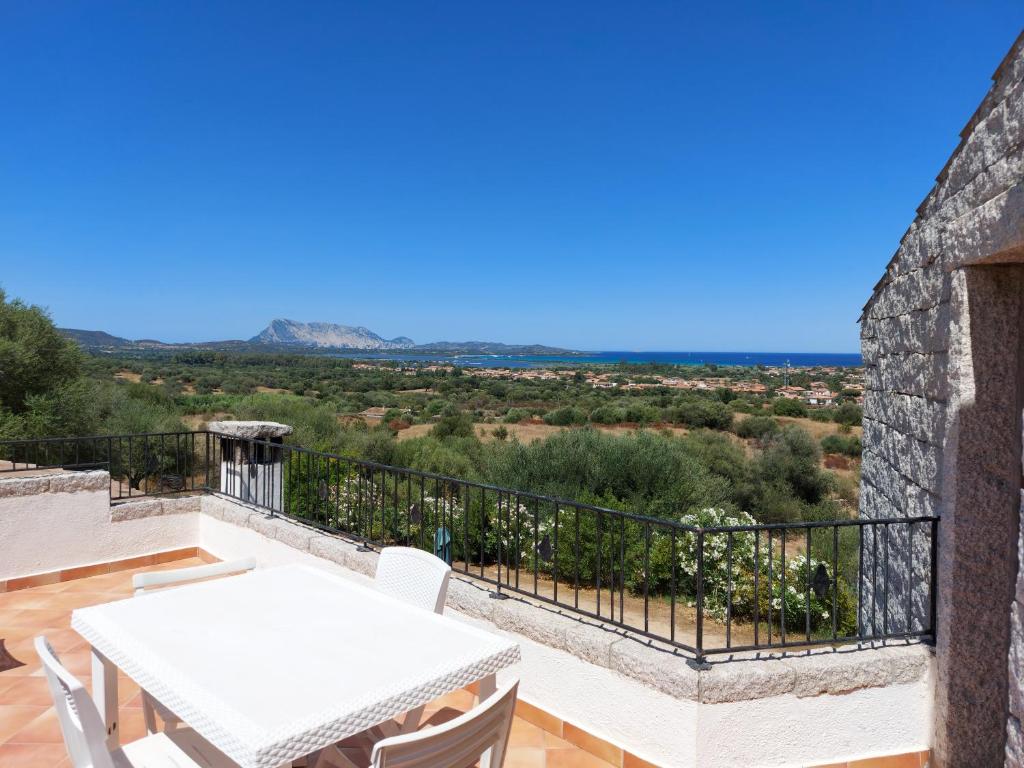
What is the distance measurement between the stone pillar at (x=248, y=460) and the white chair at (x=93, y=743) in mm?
3737

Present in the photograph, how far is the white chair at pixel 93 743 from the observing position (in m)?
1.39

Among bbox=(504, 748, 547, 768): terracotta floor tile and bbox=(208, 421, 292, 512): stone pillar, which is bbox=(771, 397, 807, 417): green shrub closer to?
bbox=(208, 421, 292, 512): stone pillar

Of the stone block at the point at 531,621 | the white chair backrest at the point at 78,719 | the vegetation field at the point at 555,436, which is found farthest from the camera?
the vegetation field at the point at 555,436

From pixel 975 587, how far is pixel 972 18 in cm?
619

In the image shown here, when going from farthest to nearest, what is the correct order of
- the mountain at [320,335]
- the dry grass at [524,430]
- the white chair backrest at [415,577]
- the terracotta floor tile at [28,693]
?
1. the mountain at [320,335]
2. the dry grass at [524,430]
3. the terracotta floor tile at [28,693]
4. the white chair backrest at [415,577]

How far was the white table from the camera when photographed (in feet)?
4.81

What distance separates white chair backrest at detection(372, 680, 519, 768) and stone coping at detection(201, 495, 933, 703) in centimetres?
110

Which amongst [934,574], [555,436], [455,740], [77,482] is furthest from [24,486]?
[555,436]

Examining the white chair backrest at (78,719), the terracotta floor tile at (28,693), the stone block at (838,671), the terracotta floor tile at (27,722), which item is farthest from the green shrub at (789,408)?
the white chair backrest at (78,719)

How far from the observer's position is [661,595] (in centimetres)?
714

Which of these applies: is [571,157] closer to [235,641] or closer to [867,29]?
[867,29]

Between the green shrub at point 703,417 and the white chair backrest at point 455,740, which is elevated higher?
the white chair backrest at point 455,740

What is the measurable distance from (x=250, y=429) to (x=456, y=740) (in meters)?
4.83

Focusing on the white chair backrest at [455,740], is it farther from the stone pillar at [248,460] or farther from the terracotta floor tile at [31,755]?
the stone pillar at [248,460]
